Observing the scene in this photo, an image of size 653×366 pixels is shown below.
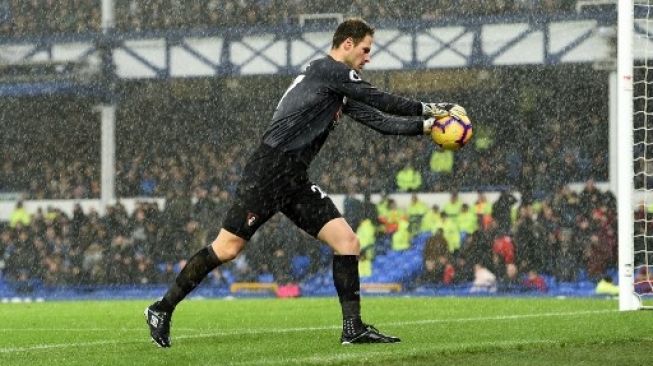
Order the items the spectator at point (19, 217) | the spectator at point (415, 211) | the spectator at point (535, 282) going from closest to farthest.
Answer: the spectator at point (535, 282) < the spectator at point (415, 211) < the spectator at point (19, 217)

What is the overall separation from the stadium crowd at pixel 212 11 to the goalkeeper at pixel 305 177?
16522mm

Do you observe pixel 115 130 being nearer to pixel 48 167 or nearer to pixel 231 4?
pixel 48 167

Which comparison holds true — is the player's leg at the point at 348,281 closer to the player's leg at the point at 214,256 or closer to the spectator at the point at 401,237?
the player's leg at the point at 214,256

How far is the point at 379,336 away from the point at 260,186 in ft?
3.90

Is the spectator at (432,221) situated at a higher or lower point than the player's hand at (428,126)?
lower

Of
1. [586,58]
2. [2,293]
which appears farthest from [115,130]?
[586,58]

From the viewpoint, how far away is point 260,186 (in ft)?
27.2

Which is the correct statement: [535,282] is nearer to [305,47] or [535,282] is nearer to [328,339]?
[305,47]

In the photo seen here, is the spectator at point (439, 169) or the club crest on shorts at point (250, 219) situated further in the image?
the spectator at point (439, 169)

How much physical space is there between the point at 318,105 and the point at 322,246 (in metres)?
14.6

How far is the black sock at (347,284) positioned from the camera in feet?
27.5

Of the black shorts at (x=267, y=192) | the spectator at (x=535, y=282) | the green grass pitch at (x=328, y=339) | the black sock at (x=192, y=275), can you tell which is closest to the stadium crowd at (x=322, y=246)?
the spectator at (x=535, y=282)

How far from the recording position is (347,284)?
8438 millimetres

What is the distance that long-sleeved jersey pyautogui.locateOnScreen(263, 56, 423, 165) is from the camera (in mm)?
8289
